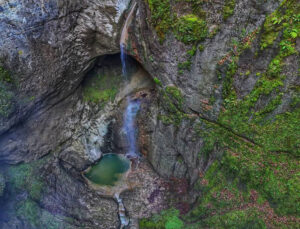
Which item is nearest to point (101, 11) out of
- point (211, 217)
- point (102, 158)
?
point (102, 158)

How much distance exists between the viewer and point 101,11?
907cm

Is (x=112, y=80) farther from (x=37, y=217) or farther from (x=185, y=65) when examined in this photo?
(x=37, y=217)

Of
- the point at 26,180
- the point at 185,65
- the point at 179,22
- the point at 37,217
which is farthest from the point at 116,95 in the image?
the point at 37,217

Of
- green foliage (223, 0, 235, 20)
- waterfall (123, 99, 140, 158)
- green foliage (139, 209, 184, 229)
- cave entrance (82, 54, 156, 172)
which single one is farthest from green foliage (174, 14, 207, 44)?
green foliage (139, 209, 184, 229)

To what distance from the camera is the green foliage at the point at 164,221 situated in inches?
377

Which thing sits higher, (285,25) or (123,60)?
(285,25)

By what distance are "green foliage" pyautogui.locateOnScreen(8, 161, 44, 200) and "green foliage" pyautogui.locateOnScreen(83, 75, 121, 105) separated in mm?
5057

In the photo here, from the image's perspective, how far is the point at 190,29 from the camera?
753cm

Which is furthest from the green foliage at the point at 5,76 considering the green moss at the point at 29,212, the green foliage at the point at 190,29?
the green foliage at the point at 190,29

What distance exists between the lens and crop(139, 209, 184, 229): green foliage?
9.59 m

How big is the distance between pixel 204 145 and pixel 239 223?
3.34 metres

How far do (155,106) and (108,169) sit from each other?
215 inches

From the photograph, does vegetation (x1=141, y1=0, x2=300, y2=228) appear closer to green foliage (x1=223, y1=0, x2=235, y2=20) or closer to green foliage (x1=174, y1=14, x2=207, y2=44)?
green foliage (x1=223, y1=0, x2=235, y2=20)

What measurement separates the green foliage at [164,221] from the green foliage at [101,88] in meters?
7.05
